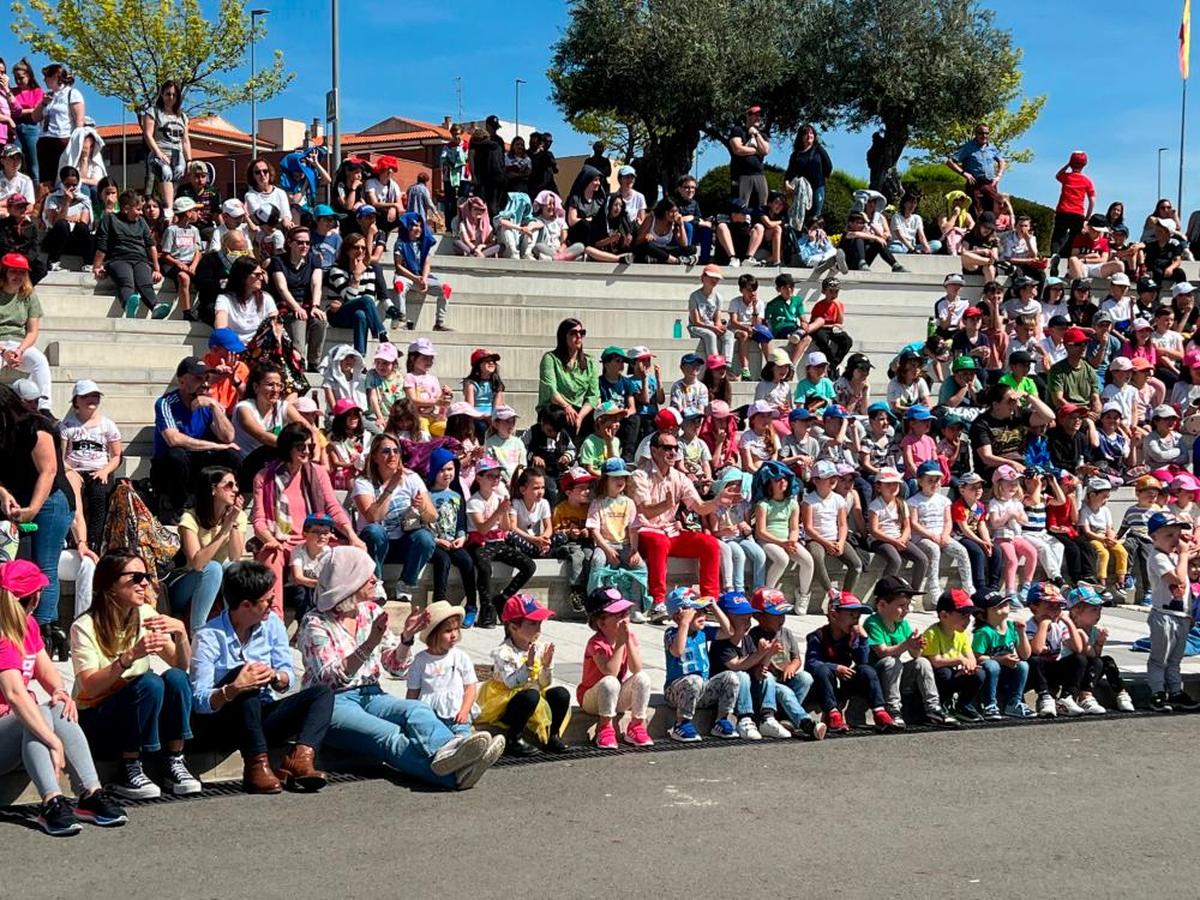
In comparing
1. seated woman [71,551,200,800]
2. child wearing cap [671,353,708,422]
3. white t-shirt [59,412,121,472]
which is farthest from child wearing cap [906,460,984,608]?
seated woman [71,551,200,800]

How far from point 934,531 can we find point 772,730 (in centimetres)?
487

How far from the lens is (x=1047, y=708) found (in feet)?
30.5

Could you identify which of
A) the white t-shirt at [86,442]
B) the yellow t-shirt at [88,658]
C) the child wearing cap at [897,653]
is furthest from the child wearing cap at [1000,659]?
the white t-shirt at [86,442]

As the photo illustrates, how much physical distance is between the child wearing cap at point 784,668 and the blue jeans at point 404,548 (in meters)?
3.06

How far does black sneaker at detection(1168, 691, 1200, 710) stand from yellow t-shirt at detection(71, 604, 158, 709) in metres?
6.22

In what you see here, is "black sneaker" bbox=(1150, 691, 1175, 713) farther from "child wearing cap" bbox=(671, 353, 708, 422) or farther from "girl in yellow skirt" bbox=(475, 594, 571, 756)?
"child wearing cap" bbox=(671, 353, 708, 422)

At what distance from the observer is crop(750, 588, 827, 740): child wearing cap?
28.0 feet

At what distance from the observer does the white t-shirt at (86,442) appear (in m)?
10.6

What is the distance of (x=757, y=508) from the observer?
12328 mm

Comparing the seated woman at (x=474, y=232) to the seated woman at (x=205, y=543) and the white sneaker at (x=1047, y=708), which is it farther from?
the white sneaker at (x=1047, y=708)

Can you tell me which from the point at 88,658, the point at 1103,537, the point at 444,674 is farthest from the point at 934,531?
the point at 88,658

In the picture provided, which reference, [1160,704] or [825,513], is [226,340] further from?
[1160,704]

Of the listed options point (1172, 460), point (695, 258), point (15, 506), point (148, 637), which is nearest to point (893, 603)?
point (148, 637)

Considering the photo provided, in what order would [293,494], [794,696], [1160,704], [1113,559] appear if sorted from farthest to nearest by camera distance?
[1113,559] < [293,494] < [1160,704] < [794,696]
